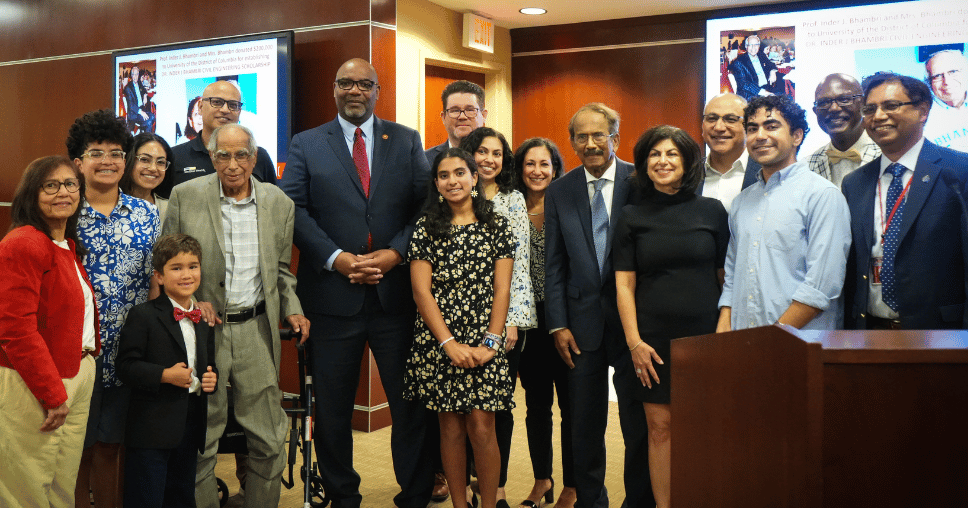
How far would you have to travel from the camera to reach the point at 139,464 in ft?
9.48

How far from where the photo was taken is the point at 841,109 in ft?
11.3

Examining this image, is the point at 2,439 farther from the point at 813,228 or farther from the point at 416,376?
the point at 813,228

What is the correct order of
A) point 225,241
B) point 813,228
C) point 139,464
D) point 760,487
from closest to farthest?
1. point 760,487
2. point 813,228
3. point 139,464
4. point 225,241

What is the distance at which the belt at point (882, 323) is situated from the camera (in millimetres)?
2645

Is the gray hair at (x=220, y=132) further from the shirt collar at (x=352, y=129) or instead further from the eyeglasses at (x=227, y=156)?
the shirt collar at (x=352, y=129)

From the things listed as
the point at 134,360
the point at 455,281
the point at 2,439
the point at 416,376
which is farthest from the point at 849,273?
→ the point at 2,439

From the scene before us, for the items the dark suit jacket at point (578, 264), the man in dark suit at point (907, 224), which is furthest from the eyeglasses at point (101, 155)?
the man in dark suit at point (907, 224)

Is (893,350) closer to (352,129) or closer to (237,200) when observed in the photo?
(237,200)

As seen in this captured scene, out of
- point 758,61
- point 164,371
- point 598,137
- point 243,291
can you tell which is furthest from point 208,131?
point 758,61

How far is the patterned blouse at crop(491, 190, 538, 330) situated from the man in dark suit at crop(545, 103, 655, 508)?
9cm

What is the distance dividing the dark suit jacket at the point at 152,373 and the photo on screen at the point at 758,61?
4983mm

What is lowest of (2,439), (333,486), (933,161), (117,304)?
(333,486)

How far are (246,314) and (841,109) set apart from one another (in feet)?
8.81

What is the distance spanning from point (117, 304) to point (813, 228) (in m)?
2.55
